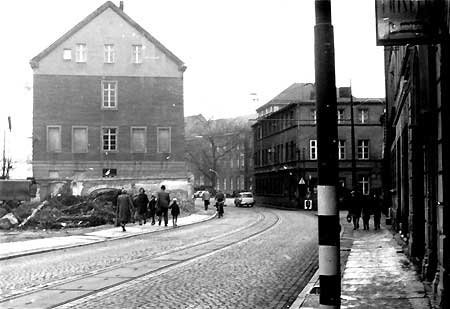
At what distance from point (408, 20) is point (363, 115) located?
57310 millimetres

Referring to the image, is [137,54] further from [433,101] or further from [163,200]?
[433,101]

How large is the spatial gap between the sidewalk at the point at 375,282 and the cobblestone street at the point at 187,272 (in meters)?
0.71

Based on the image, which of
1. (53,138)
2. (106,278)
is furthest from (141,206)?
(53,138)

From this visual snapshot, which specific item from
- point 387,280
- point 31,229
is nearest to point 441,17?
point 387,280

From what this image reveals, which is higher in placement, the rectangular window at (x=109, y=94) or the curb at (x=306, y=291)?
the rectangular window at (x=109, y=94)

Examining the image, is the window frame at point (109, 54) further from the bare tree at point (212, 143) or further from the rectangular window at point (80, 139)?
the bare tree at point (212, 143)

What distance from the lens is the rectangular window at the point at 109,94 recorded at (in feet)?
171

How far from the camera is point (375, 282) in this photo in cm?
1096

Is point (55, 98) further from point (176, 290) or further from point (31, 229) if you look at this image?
point (176, 290)

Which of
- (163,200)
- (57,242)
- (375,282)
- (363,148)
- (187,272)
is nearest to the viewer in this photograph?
(375,282)

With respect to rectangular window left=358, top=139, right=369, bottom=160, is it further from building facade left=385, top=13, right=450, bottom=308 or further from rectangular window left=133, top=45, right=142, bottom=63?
building facade left=385, top=13, right=450, bottom=308

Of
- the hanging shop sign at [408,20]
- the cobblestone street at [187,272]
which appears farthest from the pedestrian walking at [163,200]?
the hanging shop sign at [408,20]

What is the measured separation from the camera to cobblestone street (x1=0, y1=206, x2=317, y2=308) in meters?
9.36

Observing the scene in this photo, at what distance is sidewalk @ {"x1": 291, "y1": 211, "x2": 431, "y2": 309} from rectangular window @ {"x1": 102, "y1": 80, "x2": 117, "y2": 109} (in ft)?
123
